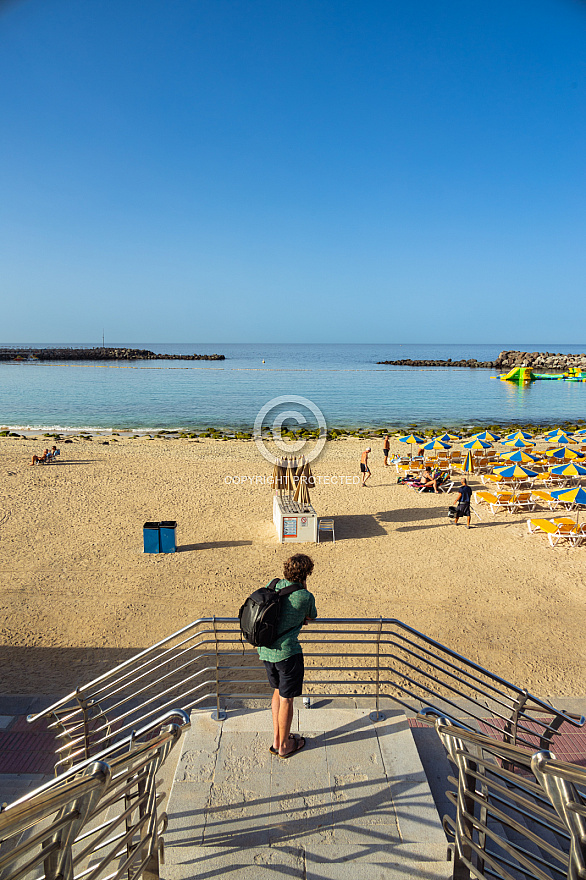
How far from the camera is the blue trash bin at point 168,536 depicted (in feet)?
36.4

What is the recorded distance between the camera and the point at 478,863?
2895mm

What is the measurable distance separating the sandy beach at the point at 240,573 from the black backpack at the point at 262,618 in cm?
404

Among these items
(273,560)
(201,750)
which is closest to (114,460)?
(273,560)

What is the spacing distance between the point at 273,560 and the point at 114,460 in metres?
13.0

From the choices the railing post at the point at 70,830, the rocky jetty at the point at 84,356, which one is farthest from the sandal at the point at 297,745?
the rocky jetty at the point at 84,356

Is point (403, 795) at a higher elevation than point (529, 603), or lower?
higher

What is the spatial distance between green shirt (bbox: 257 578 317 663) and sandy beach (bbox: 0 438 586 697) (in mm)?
3983

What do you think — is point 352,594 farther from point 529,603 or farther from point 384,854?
point 384,854

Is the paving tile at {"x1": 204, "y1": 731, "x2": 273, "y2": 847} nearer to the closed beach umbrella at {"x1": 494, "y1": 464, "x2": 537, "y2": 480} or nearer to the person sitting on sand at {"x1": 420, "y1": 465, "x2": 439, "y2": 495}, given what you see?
the closed beach umbrella at {"x1": 494, "y1": 464, "x2": 537, "y2": 480}

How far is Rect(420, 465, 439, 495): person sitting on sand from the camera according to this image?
16.9 m

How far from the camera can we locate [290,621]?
3.78 metres

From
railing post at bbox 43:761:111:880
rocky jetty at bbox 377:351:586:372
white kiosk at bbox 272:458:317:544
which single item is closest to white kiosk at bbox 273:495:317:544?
white kiosk at bbox 272:458:317:544

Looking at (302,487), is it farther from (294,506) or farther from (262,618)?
(262,618)

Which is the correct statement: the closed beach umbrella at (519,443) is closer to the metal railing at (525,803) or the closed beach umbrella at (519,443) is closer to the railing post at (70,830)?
the metal railing at (525,803)
